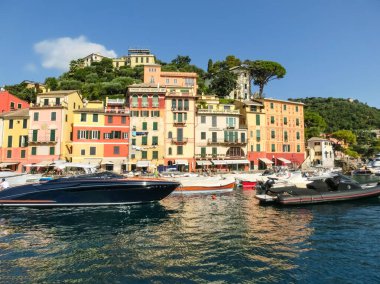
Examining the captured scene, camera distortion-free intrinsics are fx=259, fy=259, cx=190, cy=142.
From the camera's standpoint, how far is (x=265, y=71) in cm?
6856

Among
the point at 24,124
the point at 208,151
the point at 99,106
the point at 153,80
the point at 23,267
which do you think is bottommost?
the point at 23,267

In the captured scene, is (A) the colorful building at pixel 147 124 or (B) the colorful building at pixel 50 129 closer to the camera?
(B) the colorful building at pixel 50 129

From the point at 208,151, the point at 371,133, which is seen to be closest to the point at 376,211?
the point at 208,151

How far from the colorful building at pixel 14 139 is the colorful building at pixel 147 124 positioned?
17.2 meters

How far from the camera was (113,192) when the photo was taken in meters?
19.6

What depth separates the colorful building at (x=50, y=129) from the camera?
137 ft

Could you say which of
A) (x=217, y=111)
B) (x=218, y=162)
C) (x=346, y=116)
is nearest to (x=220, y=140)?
(x=218, y=162)

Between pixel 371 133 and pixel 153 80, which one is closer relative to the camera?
pixel 153 80

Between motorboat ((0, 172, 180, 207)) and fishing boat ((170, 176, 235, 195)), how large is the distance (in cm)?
888

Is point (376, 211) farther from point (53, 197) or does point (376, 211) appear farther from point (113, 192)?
point (53, 197)

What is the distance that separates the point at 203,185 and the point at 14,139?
3364 cm

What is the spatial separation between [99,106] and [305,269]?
47015mm

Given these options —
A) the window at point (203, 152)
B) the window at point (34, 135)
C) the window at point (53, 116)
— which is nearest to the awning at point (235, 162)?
the window at point (203, 152)

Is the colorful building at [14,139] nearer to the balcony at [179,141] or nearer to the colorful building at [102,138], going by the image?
the colorful building at [102,138]
